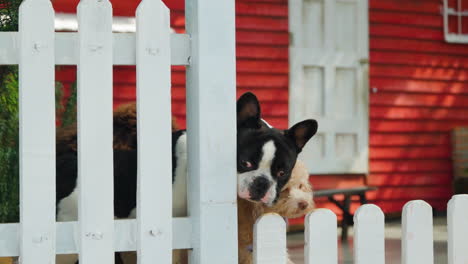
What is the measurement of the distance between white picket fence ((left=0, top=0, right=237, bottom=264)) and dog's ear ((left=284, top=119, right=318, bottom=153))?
1.46ft

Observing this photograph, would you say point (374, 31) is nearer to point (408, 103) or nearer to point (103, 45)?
point (408, 103)

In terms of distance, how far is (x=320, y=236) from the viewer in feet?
8.02

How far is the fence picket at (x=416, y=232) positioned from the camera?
2.58 m

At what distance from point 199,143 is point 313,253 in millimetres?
457

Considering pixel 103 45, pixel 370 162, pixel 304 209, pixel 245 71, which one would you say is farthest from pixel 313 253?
pixel 370 162

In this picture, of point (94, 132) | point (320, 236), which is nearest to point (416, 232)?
point (320, 236)

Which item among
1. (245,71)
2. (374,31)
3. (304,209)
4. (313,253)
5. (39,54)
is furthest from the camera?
(374,31)

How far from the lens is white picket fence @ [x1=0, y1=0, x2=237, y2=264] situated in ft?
7.34

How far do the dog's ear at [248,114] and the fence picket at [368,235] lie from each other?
455 millimetres

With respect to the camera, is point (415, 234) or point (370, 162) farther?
point (370, 162)

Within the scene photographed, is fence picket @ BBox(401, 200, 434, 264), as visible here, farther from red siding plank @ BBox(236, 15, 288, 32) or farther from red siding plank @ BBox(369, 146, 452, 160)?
red siding plank @ BBox(369, 146, 452, 160)

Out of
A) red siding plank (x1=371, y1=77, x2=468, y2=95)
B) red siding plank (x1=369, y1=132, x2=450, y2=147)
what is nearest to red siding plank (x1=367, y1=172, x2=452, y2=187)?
red siding plank (x1=369, y1=132, x2=450, y2=147)

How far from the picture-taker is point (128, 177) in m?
2.57

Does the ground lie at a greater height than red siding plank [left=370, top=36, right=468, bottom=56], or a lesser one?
lesser
